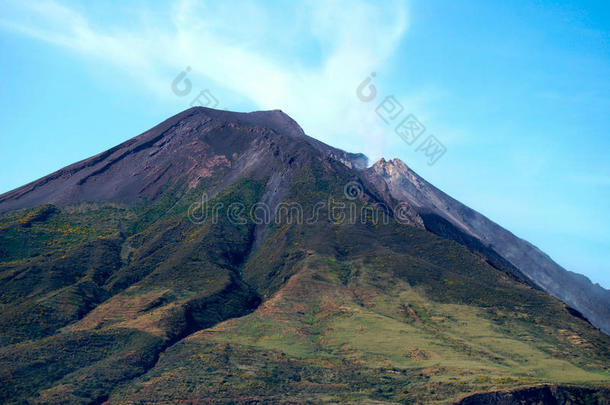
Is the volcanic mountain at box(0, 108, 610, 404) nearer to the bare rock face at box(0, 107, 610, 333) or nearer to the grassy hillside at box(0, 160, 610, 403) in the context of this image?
the grassy hillside at box(0, 160, 610, 403)

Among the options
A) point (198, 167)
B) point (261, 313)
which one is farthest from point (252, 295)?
point (198, 167)

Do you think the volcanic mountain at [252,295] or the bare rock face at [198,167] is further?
the bare rock face at [198,167]

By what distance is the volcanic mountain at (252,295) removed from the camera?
68000mm

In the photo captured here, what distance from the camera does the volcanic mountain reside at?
223 ft

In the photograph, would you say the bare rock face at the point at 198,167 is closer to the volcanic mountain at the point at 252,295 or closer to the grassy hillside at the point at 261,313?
the volcanic mountain at the point at 252,295

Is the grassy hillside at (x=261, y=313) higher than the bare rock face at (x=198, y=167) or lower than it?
lower

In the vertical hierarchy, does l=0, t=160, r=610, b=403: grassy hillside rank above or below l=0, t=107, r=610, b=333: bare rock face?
below

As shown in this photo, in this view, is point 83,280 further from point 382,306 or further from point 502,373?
point 502,373

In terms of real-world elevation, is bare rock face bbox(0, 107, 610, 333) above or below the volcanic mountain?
above

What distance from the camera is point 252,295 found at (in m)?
103

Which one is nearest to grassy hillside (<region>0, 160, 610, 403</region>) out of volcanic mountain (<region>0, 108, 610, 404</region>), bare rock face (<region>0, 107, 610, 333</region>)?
volcanic mountain (<region>0, 108, 610, 404</region>)

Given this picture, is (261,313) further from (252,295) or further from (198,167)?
(198,167)

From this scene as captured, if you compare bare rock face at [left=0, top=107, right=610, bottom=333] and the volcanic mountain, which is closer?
the volcanic mountain

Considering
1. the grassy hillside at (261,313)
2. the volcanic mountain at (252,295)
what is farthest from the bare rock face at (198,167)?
the grassy hillside at (261,313)
